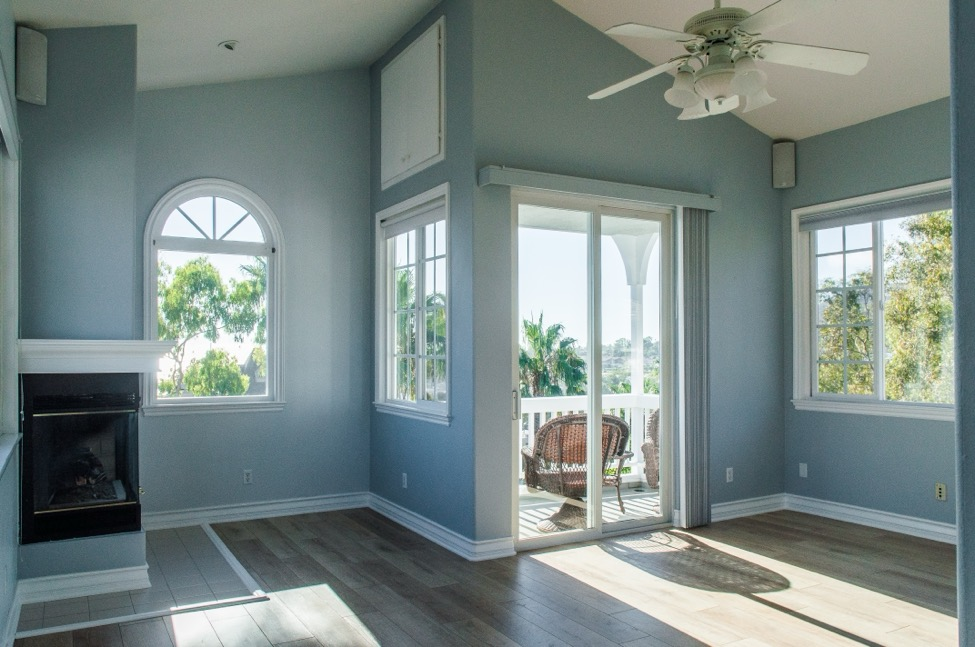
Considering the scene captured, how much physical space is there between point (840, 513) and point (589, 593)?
2571 mm

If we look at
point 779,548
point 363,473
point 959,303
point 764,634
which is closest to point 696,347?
point 779,548

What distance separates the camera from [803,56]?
3.20m

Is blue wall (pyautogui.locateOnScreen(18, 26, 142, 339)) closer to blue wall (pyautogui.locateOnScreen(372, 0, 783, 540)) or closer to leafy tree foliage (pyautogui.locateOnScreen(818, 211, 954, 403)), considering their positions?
blue wall (pyautogui.locateOnScreen(372, 0, 783, 540))

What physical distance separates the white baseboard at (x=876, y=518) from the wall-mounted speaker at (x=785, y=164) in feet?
7.89

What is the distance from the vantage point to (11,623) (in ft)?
10.8

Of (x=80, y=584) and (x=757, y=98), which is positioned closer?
(x=757, y=98)

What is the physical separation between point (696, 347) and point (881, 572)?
5.87 ft

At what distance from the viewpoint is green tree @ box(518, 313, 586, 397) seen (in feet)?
15.8

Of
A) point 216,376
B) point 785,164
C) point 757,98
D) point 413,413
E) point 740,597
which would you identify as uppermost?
point 785,164

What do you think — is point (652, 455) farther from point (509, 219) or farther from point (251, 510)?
point (251, 510)

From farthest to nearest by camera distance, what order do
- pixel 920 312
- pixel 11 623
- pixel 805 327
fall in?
pixel 805 327 → pixel 920 312 → pixel 11 623

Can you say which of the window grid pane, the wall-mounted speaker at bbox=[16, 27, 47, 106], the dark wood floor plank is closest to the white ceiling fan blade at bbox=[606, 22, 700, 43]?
→ the window grid pane

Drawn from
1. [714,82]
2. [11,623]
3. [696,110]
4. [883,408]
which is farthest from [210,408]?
A: [883,408]

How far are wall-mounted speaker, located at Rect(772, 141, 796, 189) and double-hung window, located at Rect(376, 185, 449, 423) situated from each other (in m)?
2.72
